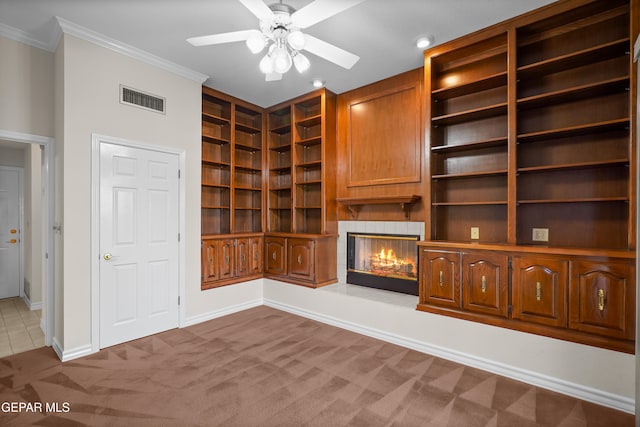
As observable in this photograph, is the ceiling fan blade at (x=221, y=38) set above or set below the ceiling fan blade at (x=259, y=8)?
below

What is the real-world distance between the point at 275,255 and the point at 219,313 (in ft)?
3.59


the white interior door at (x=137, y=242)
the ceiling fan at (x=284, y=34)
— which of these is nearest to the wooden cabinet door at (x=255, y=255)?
the white interior door at (x=137, y=242)

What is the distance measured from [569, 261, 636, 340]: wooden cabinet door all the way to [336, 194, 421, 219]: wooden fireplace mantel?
1617 mm

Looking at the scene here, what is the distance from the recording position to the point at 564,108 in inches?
107

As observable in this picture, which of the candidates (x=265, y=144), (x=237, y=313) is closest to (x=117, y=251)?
(x=237, y=313)

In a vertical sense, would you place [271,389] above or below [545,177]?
below

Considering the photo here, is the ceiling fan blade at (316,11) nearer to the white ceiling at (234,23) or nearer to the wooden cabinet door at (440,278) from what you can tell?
the white ceiling at (234,23)

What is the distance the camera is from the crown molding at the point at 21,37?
110 inches

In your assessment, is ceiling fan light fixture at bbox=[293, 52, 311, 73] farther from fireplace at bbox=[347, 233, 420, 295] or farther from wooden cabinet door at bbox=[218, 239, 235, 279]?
wooden cabinet door at bbox=[218, 239, 235, 279]

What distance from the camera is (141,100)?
10.9ft

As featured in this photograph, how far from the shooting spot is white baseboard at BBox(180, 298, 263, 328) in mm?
3744

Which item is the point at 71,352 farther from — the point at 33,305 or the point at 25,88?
the point at 25,88

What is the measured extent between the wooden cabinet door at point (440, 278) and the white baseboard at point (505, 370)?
45 centimetres

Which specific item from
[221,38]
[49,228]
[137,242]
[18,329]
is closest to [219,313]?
[137,242]
